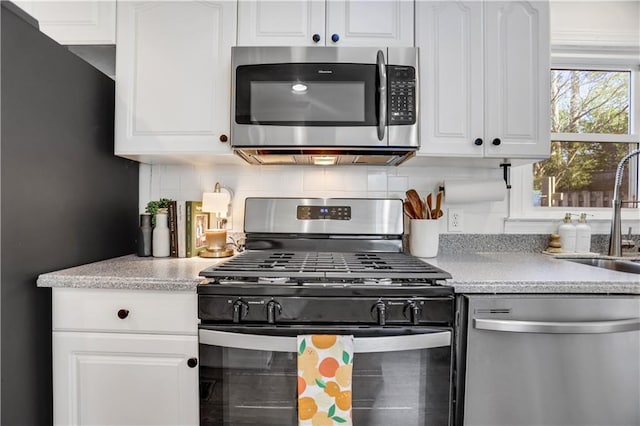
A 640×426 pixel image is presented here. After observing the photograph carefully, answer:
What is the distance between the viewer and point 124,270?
50.1 inches

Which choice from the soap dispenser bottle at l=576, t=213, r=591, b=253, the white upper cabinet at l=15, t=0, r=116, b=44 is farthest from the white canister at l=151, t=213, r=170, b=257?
the soap dispenser bottle at l=576, t=213, r=591, b=253

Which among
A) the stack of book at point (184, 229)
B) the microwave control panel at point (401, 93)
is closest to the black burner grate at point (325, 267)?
the stack of book at point (184, 229)

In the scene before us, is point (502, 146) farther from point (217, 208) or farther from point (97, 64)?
point (97, 64)

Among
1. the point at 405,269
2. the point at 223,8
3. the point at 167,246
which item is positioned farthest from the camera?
the point at 167,246

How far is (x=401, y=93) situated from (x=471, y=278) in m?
0.78

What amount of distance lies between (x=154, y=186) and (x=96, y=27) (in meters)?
0.76

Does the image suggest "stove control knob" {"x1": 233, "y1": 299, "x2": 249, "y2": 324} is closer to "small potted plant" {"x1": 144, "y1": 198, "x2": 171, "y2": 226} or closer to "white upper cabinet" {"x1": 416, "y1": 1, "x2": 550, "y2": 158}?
"small potted plant" {"x1": 144, "y1": 198, "x2": 171, "y2": 226}

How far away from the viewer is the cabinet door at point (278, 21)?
57.7 inches

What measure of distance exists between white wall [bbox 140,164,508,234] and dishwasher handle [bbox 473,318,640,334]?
0.79 meters

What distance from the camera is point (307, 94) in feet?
4.63

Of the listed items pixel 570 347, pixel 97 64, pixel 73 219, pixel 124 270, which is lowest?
pixel 570 347

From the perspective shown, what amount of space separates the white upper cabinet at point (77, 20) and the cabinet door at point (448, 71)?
53.7 inches

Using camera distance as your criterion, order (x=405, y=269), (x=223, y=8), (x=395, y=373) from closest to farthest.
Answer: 1. (x=395, y=373)
2. (x=405, y=269)
3. (x=223, y=8)

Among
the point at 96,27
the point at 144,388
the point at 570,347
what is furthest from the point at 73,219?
the point at 570,347
